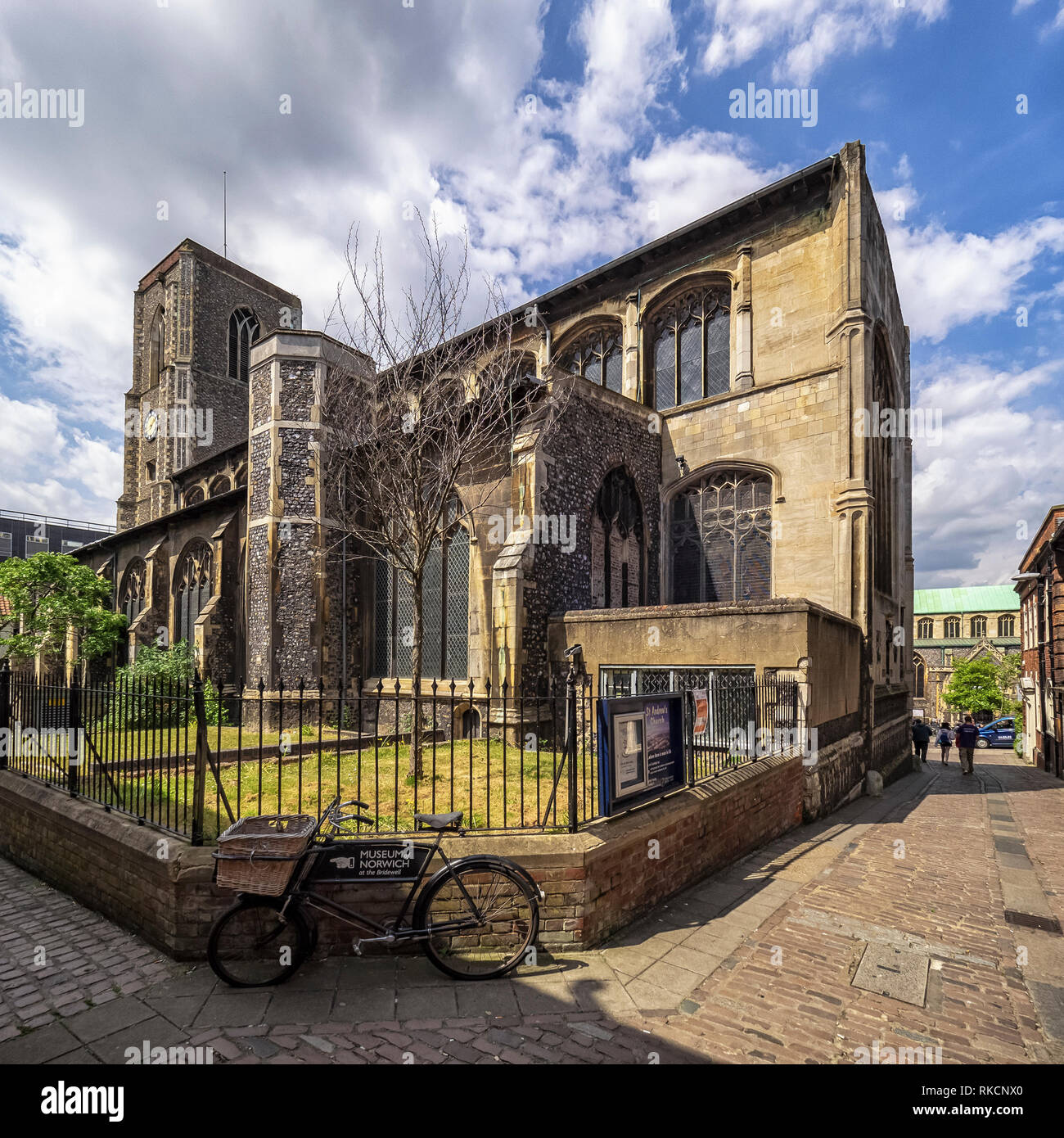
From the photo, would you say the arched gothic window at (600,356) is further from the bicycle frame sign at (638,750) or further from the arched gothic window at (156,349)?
the arched gothic window at (156,349)

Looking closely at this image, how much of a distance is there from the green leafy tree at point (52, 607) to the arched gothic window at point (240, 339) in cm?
1936

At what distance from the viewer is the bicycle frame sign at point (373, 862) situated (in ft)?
14.8

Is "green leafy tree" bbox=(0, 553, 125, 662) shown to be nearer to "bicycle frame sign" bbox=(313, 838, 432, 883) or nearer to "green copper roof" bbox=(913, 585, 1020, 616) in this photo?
"bicycle frame sign" bbox=(313, 838, 432, 883)

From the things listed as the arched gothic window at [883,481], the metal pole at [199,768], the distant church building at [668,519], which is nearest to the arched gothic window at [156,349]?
the distant church building at [668,519]

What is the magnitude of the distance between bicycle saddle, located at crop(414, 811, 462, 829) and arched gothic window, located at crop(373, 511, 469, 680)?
8813mm

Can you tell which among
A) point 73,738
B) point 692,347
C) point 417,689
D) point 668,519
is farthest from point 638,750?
point 692,347

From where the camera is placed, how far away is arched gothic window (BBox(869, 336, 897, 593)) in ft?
57.0

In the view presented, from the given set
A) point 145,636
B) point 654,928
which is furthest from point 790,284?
point 145,636

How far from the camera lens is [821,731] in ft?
35.2

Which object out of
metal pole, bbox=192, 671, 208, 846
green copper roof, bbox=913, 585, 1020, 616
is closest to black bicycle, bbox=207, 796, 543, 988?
metal pole, bbox=192, 671, 208, 846

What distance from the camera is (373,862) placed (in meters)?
4.54

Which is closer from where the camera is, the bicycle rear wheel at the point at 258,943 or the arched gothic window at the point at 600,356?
the bicycle rear wheel at the point at 258,943

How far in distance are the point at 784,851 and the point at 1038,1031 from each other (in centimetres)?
408
